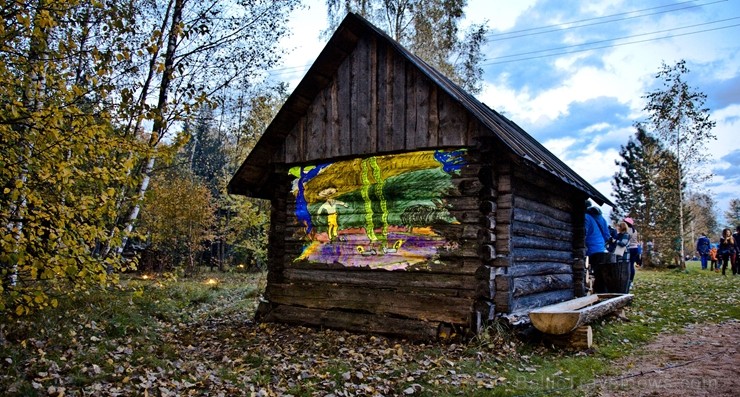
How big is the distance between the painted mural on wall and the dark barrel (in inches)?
225

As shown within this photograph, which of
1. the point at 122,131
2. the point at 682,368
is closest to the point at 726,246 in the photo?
the point at 682,368

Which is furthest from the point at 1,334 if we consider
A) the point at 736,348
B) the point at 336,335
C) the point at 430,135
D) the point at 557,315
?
the point at 736,348

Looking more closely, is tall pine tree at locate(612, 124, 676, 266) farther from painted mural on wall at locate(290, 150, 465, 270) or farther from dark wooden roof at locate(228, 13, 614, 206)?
painted mural on wall at locate(290, 150, 465, 270)

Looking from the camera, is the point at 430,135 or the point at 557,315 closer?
the point at 557,315

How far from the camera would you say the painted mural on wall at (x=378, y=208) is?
864 centimetres

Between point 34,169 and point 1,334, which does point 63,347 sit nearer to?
point 1,334

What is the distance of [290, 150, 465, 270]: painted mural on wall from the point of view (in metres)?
8.64

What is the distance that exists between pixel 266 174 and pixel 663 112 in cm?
2381

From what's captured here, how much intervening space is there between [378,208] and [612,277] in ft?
21.6

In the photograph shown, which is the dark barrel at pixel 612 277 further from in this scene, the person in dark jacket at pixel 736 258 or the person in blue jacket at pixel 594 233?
the person in dark jacket at pixel 736 258

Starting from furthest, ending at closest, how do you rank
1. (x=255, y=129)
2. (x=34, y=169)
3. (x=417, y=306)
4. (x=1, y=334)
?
(x=255, y=129)
(x=417, y=306)
(x=1, y=334)
(x=34, y=169)

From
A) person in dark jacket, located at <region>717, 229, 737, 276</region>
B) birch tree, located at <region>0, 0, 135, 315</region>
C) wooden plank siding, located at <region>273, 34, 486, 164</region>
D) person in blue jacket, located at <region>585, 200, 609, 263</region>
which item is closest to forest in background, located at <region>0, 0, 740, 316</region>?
birch tree, located at <region>0, 0, 135, 315</region>

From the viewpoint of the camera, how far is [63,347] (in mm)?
6668

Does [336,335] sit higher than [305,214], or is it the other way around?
[305,214]
